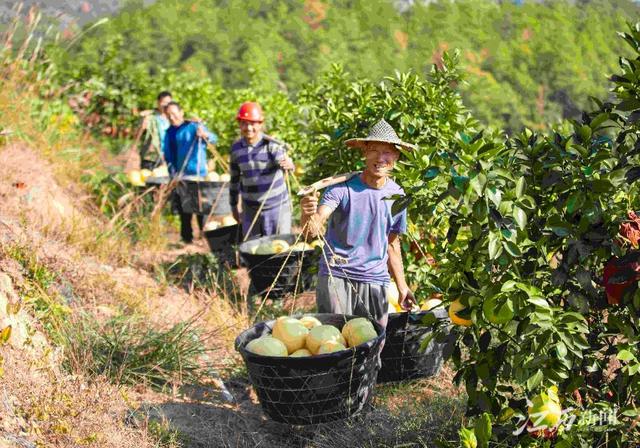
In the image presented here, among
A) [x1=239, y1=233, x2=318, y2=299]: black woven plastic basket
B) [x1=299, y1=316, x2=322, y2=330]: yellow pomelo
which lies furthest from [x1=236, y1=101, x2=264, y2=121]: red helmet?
[x1=299, y1=316, x2=322, y2=330]: yellow pomelo

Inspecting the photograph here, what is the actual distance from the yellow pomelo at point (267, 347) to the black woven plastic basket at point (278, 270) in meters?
1.93

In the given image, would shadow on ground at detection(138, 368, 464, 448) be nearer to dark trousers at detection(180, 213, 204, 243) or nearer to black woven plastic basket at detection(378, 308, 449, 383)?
black woven plastic basket at detection(378, 308, 449, 383)

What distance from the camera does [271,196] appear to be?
664 cm

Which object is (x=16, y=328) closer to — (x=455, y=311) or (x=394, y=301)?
(x=394, y=301)

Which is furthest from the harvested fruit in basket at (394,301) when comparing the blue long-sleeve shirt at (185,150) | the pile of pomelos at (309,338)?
the blue long-sleeve shirt at (185,150)

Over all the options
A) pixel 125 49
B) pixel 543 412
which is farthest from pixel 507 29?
pixel 543 412

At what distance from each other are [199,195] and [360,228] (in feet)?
13.1

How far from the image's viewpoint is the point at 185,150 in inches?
331

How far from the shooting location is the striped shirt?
21.6 feet

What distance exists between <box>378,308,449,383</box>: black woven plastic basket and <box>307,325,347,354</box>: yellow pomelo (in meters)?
0.69

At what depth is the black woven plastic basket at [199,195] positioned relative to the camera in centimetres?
797

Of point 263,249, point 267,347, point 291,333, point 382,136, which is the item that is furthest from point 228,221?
point 267,347

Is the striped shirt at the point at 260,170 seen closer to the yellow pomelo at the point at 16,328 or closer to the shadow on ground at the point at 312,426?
the shadow on ground at the point at 312,426

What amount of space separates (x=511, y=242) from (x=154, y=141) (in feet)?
22.9
